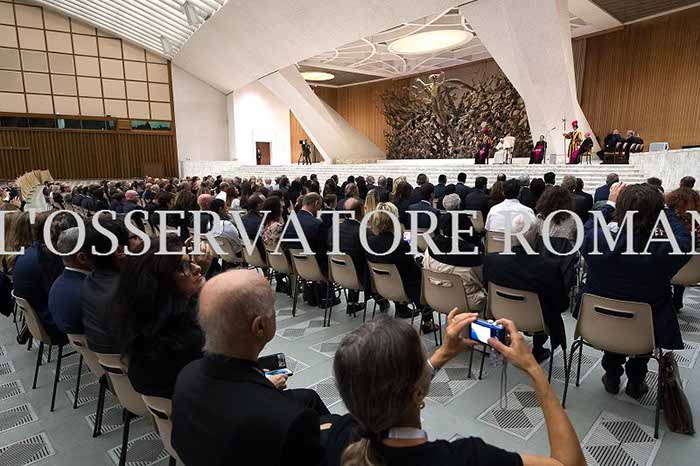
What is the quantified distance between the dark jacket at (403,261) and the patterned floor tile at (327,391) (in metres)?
1.05

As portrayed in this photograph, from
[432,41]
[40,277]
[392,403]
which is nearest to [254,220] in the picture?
[40,277]

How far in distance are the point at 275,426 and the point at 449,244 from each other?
95.9 inches

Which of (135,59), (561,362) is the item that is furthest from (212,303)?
(135,59)

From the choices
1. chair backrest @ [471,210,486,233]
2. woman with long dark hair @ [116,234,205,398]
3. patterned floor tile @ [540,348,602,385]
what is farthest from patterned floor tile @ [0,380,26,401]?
chair backrest @ [471,210,486,233]

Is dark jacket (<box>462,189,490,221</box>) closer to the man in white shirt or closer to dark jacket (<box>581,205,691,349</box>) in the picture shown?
the man in white shirt

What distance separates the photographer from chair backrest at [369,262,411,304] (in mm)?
3436

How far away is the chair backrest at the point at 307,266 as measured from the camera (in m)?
4.12

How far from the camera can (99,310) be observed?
7.00ft

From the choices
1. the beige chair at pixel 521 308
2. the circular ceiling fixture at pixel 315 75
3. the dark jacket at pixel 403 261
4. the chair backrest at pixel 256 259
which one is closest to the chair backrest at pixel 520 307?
the beige chair at pixel 521 308

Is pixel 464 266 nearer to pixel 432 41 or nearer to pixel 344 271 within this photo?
pixel 344 271

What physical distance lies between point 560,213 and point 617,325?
1.50 m

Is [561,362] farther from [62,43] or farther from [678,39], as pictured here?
[62,43]

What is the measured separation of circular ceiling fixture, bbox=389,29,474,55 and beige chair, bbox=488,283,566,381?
50.1 feet

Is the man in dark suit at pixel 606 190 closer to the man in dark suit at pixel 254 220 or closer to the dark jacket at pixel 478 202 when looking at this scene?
the dark jacket at pixel 478 202
